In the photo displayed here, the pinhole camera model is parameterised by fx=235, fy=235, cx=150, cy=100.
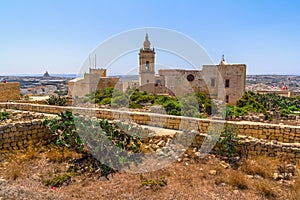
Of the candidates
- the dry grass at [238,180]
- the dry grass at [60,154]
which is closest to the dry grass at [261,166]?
the dry grass at [238,180]

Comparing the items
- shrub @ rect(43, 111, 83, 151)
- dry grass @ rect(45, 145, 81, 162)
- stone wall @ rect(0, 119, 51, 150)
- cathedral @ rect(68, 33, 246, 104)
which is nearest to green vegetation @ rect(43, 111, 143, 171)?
shrub @ rect(43, 111, 83, 151)

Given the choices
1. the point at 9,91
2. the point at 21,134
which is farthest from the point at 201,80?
the point at 21,134

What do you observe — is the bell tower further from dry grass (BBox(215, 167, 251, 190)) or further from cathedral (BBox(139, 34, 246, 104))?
dry grass (BBox(215, 167, 251, 190))

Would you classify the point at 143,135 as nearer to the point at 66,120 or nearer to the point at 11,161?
the point at 66,120

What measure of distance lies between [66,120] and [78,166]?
4.41ft

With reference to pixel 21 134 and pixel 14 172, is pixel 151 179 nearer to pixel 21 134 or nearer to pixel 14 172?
pixel 14 172

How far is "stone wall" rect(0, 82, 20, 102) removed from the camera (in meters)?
14.3

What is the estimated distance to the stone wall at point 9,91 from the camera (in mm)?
14336

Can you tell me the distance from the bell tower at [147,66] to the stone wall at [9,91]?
13525 mm

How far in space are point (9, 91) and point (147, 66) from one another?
15497 millimetres

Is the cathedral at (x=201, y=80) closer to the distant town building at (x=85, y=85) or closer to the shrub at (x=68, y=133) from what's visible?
the distant town building at (x=85, y=85)

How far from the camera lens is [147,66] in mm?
27391

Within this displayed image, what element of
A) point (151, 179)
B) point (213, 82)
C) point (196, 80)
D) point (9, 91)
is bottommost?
point (151, 179)

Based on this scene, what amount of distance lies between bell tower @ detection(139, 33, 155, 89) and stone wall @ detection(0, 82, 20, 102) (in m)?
13.5
